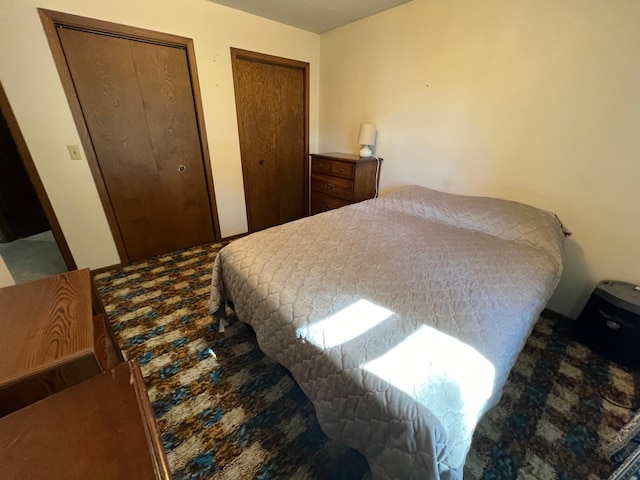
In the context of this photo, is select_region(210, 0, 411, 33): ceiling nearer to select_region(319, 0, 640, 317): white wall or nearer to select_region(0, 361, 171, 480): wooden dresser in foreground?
select_region(319, 0, 640, 317): white wall

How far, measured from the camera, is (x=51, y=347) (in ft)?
2.68

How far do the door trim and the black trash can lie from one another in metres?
3.91

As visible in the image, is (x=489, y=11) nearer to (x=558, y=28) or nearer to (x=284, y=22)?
(x=558, y=28)

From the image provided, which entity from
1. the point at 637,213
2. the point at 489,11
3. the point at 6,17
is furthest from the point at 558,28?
the point at 6,17

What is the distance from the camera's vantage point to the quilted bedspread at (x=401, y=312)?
2.41 feet

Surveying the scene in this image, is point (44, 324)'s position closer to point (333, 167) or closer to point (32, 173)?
point (32, 173)

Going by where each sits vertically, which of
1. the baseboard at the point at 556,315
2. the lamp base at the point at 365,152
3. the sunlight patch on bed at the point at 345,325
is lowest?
the baseboard at the point at 556,315

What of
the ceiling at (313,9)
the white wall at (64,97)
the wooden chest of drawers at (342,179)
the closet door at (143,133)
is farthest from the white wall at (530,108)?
the closet door at (143,133)

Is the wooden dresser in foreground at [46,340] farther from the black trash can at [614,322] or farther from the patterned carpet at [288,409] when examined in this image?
the black trash can at [614,322]

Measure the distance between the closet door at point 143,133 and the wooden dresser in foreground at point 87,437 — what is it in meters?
2.30

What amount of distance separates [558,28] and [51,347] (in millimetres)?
2980

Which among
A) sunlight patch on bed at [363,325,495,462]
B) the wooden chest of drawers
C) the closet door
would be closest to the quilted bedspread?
sunlight patch on bed at [363,325,495,462]

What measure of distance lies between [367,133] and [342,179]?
53cm

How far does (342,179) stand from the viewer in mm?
2764
